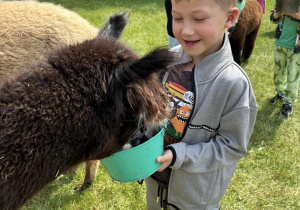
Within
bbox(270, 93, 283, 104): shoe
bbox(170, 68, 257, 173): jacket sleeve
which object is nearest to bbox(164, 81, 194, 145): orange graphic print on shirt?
bbox(170, 68, 257, 173): jacket sleeve

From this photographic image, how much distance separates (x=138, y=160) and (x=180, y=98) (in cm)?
43

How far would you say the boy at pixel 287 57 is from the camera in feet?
A: 12.0

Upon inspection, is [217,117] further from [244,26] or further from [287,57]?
[244,26]

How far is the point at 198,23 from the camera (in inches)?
50.7

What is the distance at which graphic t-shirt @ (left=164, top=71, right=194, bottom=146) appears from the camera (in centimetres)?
148

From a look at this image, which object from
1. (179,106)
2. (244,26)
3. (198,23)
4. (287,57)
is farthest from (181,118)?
(244,26)

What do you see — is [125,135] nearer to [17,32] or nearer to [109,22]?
[109,22]

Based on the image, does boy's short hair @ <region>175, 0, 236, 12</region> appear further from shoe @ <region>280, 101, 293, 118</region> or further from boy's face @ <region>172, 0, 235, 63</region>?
shoe @ <region>280, 101, 293, 118</region>

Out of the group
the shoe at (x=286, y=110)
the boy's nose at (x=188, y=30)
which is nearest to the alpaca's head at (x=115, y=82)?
the boy's nose at (x=188, y=30)

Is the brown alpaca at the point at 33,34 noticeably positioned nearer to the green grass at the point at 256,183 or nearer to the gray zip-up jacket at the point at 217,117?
the green grass at the point at 256,183

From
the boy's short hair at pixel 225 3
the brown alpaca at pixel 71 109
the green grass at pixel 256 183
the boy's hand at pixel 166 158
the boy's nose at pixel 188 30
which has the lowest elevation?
the green grass at pixel 256 183

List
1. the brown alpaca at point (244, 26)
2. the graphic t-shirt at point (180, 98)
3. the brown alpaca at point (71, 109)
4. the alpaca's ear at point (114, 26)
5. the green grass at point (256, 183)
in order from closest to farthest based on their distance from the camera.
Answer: the brown alpaca at point (71, 109) → the graphic t-shirt at point (180, 98) → the alpaca's ear at point (114, 26) → the green grass at point (256, 183) → the brown alpaca at point (244, 26)

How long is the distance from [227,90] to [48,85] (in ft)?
2.90

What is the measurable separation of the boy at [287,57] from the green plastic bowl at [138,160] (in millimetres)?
3041
